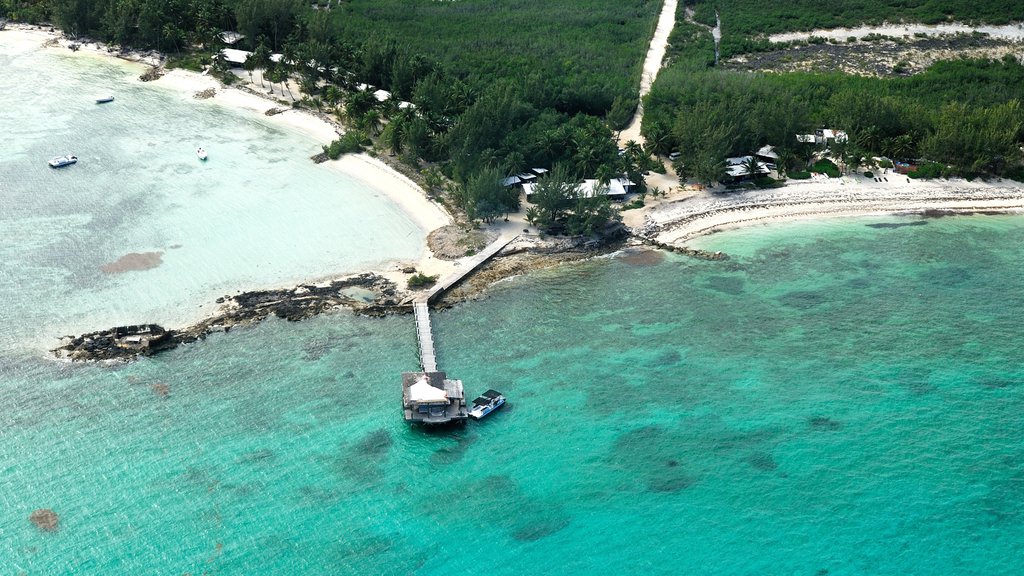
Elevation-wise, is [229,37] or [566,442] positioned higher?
[229,37]

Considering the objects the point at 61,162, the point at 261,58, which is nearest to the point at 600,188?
the point at 261,58

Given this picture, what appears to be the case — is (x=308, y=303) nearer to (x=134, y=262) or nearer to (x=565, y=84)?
(x=134, y=262)

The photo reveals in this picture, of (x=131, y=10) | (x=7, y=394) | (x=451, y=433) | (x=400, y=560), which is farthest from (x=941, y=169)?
(x=131, y=10)

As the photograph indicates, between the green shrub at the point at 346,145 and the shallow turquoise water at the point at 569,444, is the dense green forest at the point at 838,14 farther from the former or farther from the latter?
the shallow turquoise water at the point at 569,444

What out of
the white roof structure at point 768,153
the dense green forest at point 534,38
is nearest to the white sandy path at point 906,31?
the dense green forest at point 534,38

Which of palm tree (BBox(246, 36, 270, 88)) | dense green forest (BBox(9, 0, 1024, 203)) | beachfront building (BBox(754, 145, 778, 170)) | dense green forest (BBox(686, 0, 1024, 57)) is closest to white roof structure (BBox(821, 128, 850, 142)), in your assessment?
dense green forest (BBox(9, 0, 1024, 203))

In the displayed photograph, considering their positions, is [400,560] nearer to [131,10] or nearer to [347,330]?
[347,330]
